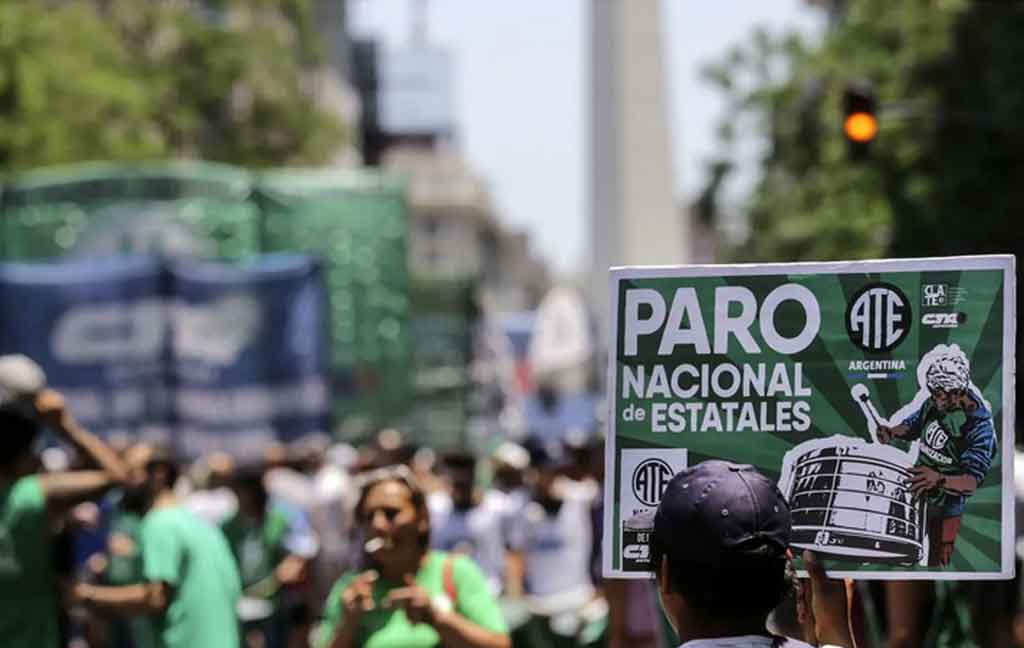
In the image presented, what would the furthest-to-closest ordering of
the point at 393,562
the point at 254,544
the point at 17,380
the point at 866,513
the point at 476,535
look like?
the point at 476,535, the point at 254,544, the point at 17,380, the point at 393,562, the point at 866,513

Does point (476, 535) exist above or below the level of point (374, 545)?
below

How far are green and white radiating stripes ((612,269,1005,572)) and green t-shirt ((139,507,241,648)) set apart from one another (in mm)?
3738

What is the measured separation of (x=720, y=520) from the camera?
12.1 feet

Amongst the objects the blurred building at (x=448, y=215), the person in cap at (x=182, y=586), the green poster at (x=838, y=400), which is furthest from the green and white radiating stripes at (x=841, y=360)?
the blurred building at (x=448, y=215)

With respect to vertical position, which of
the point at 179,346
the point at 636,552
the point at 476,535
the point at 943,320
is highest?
the point at 943,320

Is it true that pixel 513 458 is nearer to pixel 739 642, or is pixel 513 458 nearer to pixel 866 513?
pixel 866 513

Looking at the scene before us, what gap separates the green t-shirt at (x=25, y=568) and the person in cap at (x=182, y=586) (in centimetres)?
74

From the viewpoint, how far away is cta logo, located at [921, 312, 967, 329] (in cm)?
449

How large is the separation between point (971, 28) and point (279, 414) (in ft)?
30.6

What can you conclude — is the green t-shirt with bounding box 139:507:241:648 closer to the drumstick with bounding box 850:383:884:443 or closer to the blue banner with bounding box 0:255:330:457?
the drumstick with bounding box 850:383:884:443

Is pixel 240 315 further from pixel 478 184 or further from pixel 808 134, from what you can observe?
pixel 478 184

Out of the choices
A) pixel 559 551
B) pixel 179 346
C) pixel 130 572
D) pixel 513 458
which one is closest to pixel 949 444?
pixel 130 572

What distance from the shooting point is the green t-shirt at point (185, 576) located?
809cm

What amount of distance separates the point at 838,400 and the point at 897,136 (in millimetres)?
24649
